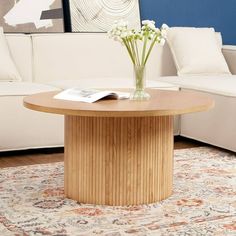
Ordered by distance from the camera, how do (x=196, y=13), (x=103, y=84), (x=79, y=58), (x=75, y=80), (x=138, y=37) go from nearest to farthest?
1. (x=138, y=37)
2. (x=103, y=84)
3. (x=75, y=80)
4. (x=79, y=58)
5. (x=196, y=13)

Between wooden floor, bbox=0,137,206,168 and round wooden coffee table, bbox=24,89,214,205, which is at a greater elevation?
round wooden coffee table, bbox=24,89,214,205

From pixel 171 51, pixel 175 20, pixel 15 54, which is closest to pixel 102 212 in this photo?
pixel 15 54

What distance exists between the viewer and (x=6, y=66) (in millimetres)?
3832

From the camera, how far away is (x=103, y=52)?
4.35m

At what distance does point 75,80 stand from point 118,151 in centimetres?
161

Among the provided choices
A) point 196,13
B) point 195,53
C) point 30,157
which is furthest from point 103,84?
point 196,13

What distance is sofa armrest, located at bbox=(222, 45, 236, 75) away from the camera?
15.3 feet

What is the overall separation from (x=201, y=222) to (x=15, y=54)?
2167mm

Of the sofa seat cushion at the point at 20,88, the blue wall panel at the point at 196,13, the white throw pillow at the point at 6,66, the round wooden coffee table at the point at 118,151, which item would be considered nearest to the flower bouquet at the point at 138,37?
the round wooden coffee table at the point at 118,151

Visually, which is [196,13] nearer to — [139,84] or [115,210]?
→ [139,84]

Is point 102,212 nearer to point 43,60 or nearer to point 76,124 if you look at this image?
point 76,124

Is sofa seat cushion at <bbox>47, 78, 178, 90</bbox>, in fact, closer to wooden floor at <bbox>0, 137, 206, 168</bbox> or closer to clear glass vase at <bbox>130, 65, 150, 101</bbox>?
wooden floor at <bbox>0, 137, 206, 168</bbox>

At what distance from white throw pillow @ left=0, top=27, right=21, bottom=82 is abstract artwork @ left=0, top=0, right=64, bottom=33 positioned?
44cm

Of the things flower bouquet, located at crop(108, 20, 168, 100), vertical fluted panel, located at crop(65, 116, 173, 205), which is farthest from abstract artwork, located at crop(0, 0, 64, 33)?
vertical fluted panel, located at crop(65, 116, 173, 205)
